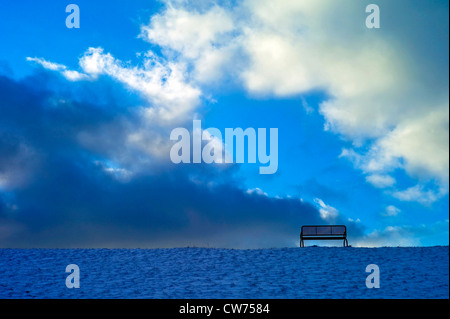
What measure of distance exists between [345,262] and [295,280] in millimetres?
2619

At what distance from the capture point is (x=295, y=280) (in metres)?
14.8

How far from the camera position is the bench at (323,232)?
63.9ft

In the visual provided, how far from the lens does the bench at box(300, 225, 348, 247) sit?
19484 mm

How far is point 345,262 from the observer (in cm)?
1652

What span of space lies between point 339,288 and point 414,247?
18.0 feet

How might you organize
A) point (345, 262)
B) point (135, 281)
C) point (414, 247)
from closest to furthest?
point (135, 281) → point (345, 262) → point (414, 247)

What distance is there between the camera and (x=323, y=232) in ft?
64.4
